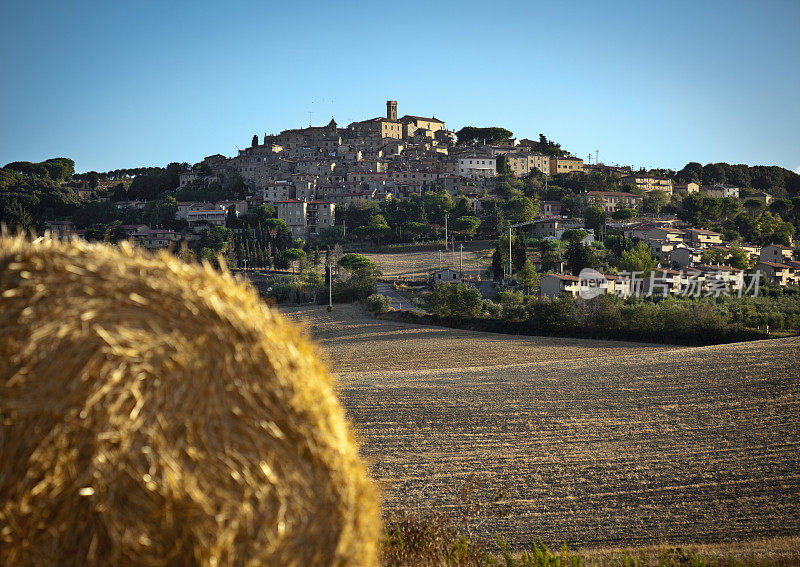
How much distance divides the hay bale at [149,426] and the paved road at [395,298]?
30.2m

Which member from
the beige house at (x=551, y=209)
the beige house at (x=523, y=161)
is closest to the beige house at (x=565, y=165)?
the beige house at (x=523, y=161)

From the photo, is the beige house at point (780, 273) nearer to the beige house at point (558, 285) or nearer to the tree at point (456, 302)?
the beige house at point (558, 285)

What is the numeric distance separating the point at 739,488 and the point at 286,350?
9.42 metres

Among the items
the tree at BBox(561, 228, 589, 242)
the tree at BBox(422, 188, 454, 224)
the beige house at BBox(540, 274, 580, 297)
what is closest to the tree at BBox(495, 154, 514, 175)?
the tree at BBox(422, 188, 454, 224)

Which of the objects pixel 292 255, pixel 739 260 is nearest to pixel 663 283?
pixel 739 260

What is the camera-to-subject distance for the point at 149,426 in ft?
9.32

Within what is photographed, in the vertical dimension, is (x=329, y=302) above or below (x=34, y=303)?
below

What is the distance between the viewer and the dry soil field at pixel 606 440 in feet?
29.2

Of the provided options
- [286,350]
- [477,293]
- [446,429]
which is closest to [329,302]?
[477,293]

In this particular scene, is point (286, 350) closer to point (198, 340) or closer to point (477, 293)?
point (198, 340)

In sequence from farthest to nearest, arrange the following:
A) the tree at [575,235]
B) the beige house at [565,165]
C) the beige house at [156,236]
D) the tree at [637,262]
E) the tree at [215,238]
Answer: the beige house at [565,165], the beige house at [156,236], the tree at [215,238], the tree at [575,235], the tree at [637,262]

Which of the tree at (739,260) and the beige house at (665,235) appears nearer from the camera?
the tree at (739,260)

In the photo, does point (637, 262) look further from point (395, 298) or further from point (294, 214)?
point (294, 214)

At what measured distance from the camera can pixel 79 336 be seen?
2.83 metres
